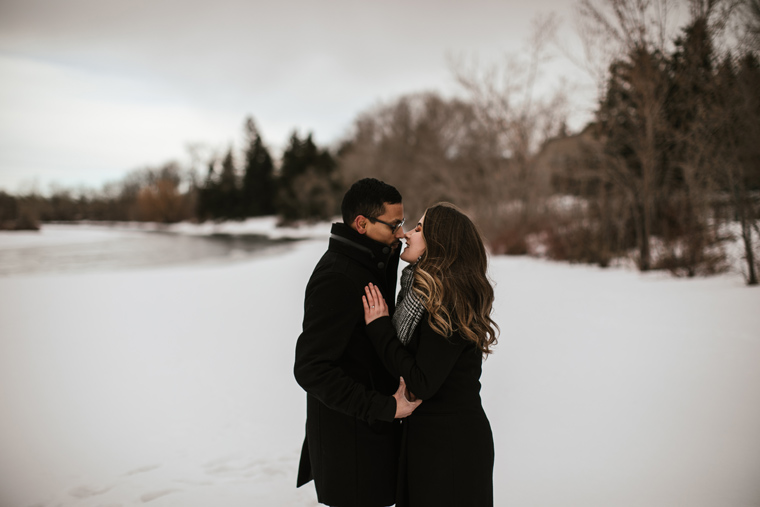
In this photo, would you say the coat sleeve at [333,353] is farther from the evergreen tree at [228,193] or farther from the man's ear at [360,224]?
the evergreen tree at [228,193]

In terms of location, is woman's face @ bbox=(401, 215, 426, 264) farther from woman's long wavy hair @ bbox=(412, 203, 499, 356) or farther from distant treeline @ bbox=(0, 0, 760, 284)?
distant treeline @ bbox=(0, 0, 760, 284)

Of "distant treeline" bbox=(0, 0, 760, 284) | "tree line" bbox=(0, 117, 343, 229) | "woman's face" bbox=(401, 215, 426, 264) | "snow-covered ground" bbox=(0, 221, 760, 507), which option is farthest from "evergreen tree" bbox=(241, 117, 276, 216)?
"woman's face" bbox=(401, 215, 426, 264)

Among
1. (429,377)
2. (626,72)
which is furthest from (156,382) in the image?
(626,72)

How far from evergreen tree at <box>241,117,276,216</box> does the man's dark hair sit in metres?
62.2

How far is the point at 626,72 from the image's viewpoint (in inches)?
470

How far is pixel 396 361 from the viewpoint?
1727 millimetres

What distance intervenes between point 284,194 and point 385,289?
57014 millimetres

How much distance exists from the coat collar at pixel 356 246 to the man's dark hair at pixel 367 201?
0.06 metres

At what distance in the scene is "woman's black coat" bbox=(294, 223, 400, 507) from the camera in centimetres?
171

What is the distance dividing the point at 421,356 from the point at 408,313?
18 centimetres

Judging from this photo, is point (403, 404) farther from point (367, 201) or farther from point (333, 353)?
point (367, 201)

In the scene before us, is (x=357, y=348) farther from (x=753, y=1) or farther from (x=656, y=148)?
(x=656, y=148)

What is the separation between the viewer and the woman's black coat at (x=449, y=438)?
1817mm

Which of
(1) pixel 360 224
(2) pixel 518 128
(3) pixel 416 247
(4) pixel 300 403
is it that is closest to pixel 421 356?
(3) pixel 416 247
